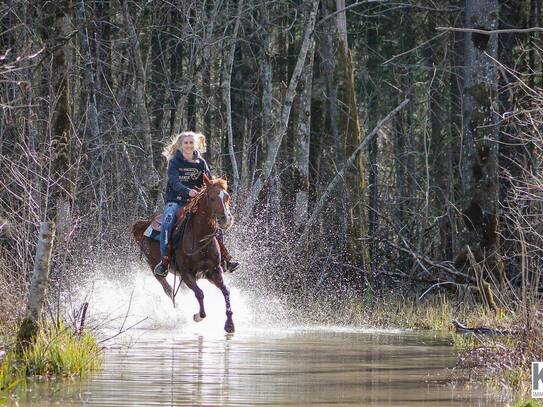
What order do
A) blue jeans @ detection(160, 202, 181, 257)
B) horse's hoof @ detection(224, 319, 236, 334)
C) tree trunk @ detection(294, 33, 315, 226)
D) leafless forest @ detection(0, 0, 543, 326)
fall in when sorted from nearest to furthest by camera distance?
horse's hoof @ detection(224, 319, 236, 334) < blue jeans @ detection(160, 202, 181, 257) < leafless forest @ detection(0, 0, 543, 326) < tree trunk @ detection(294, 33, 315, 226)

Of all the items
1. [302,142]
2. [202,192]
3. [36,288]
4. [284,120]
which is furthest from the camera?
[302,142]

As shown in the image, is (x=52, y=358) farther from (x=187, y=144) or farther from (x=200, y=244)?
(x=187, y=144)

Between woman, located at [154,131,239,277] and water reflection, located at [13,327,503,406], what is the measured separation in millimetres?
2265

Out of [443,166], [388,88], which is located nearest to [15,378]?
[443,166]

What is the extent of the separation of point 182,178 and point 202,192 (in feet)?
2.39

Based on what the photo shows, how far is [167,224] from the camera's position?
18734mm

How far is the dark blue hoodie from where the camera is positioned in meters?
18.3

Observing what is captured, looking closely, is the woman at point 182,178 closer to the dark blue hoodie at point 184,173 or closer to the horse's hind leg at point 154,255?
the dark blue hoodie at point 184,173

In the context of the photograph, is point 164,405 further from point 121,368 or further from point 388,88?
point 388,88

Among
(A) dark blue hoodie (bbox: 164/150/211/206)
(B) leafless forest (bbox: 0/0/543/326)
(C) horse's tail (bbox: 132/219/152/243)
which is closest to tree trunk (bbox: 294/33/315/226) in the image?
(B) leafless forest (bbox: 0/0/543/326)

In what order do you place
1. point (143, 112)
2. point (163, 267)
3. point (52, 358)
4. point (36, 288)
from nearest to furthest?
point (52, 358) < point (36, 288) < point (163, 267) < point (143, 112)

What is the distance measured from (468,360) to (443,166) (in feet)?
71.9

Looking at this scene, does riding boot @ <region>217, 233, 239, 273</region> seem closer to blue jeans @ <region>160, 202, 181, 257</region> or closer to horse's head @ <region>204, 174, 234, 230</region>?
blue jeans @ <region>160, 202, 181, 257</region>

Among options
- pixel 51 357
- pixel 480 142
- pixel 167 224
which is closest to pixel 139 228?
pixel 167 224
